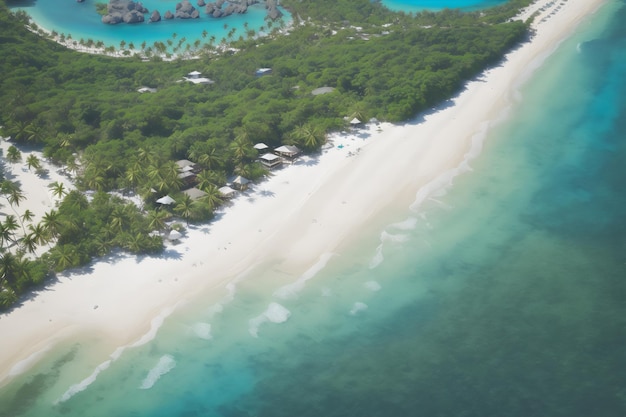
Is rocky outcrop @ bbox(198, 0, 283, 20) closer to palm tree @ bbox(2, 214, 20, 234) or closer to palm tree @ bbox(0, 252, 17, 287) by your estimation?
palm tree @ bbox(2, 214, 20, 234)

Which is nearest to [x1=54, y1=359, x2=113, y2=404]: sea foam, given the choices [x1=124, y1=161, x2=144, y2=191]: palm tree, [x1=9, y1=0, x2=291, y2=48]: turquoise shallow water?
[x1=124, y1=161, x2=144, y2=191]: palm tree

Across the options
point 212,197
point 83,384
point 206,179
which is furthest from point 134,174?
point 83,384

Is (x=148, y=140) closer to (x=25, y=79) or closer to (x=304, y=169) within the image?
(x=304, y=169)

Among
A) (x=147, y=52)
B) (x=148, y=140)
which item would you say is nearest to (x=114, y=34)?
(x=147, y=52)

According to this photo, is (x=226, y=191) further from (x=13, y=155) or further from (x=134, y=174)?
(x=13, y=155)

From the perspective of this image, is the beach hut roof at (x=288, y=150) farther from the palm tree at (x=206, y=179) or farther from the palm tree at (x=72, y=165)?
the palm tree at (x=72, y=165)

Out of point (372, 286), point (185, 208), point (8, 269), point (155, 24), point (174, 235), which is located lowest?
point (372, 286)
